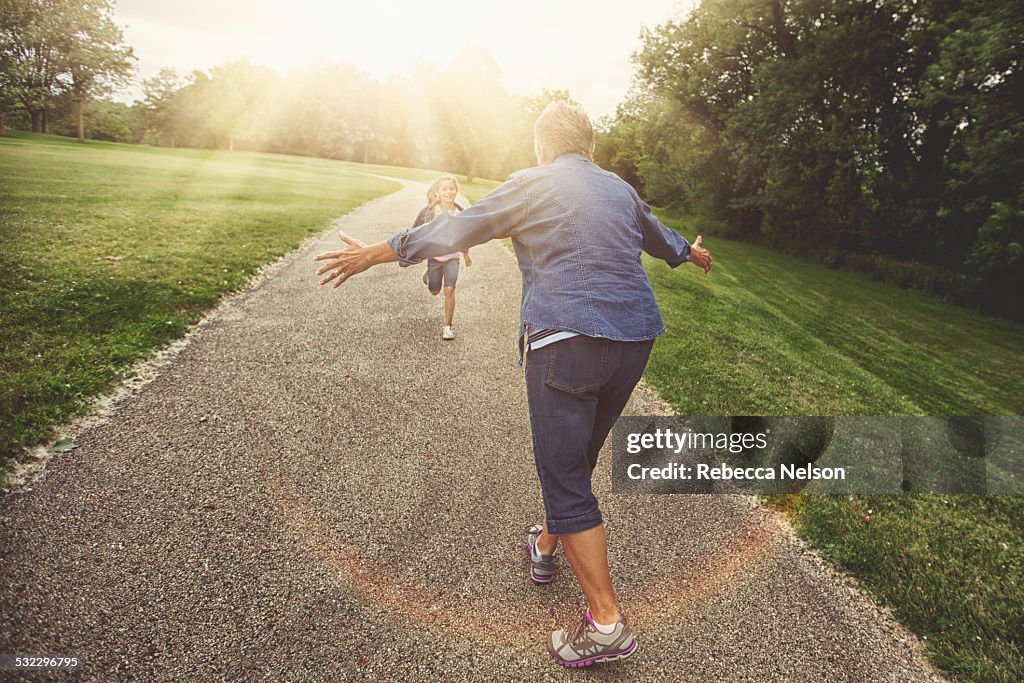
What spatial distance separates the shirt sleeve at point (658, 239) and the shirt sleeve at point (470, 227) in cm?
66

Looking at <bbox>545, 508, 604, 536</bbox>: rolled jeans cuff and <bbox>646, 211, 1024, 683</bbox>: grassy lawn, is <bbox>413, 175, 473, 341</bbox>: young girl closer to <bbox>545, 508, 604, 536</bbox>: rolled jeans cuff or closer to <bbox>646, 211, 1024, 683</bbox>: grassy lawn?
<bbox>646, 211, 1024, 683</bbox>: grassy lawn

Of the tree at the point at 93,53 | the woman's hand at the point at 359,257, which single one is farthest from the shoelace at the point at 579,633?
the tree at the point at 93,53

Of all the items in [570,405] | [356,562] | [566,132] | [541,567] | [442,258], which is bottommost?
[356,562]

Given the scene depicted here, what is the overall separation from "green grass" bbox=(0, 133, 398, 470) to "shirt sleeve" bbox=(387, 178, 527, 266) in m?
3.63

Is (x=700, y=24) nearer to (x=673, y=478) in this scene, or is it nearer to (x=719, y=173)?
(x=719, y=173)

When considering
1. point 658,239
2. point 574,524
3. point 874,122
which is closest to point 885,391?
point 658,239

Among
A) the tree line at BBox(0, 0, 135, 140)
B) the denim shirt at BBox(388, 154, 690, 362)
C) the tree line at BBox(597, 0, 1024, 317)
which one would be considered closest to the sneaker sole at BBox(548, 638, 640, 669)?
the denim shirt at BBox(388, 154, 690, 362)

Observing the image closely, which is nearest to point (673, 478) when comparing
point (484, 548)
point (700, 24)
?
point (484, 548)

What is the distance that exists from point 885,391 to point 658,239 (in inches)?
271

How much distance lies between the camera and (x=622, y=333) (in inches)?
77.7

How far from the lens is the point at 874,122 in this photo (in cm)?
1916

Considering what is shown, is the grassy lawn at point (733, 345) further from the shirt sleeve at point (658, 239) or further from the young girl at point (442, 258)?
the young girl at point (442, 258)

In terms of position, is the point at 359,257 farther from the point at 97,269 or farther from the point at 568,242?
the point at 97,269

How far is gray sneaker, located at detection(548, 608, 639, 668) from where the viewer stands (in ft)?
7.18
